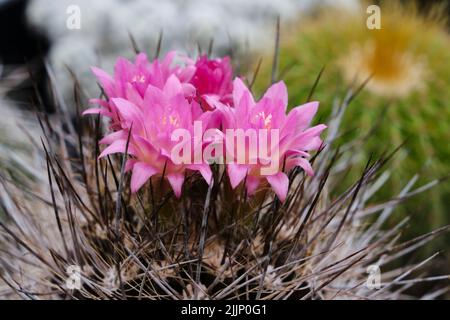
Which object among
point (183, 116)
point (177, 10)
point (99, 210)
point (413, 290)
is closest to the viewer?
point (183, 116)

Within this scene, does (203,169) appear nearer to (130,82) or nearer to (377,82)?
(130,82)

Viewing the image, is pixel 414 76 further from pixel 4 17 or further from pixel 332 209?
pixel 4 17

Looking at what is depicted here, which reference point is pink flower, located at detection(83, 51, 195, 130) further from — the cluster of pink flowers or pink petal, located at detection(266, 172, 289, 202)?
pink petal, located at detection(266, 172, 289, 202)

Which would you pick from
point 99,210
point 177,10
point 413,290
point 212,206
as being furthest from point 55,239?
point 177,10

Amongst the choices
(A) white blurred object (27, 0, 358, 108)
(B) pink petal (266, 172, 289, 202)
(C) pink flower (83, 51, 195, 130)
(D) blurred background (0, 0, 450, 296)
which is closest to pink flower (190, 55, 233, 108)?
(C) pink flower (83, 51, 195, 130)

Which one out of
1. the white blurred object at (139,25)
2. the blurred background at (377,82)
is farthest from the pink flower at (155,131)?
the white blurred object at (139,25)

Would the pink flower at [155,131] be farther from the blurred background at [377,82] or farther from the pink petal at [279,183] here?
the blurred background at [377,82]
